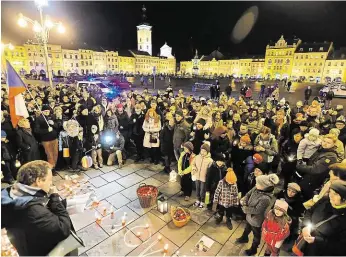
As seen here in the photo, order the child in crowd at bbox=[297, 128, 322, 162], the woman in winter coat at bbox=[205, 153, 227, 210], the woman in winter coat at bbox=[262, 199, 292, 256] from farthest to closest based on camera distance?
the woman in winter coat at bbox=[205, 153, 227, 210] → the child in crowd at bbox=[297, 128, 322, 162] → the woman in winter coat at bbox=[262, 199, 292, 256]

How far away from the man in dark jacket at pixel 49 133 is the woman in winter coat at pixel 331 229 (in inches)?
239

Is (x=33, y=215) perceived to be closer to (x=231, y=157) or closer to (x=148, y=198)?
(x=148, y=198)

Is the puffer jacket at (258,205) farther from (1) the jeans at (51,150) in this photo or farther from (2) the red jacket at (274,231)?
(1) the jeans at (51,150)

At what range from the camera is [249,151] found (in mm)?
4754

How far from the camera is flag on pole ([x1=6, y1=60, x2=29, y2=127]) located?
13.4ft

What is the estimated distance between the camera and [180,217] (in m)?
4.03

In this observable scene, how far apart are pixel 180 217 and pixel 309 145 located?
3.16 meters

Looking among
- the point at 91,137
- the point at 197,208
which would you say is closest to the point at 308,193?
the point at 197,208

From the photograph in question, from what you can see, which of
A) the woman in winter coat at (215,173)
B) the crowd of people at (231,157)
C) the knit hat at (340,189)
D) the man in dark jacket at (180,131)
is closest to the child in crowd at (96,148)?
the crowd of people at (231,157)

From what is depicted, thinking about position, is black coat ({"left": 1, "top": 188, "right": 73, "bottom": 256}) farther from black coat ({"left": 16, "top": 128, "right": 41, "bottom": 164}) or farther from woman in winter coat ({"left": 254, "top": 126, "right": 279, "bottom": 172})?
woman in winter coat ({"left": 254, "top": 126, "right": 279, "bottom": 172})

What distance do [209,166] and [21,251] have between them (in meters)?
3.33

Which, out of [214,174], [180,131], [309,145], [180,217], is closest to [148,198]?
[180,217]

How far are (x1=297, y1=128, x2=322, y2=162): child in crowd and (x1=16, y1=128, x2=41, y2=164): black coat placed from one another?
21.5ft

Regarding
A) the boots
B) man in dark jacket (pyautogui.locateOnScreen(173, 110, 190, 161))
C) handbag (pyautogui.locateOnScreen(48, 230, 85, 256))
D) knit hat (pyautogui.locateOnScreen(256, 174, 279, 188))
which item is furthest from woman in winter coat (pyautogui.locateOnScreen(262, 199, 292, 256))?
man in dark jacket (pyautogui.locateOnScreen(173, 110, 190, 161))
